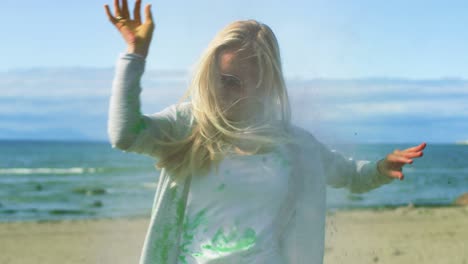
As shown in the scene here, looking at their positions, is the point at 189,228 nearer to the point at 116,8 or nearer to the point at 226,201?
the point at 226,201

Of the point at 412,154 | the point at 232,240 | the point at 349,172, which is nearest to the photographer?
the point at 232,240

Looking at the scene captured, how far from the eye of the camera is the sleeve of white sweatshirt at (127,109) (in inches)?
74.5

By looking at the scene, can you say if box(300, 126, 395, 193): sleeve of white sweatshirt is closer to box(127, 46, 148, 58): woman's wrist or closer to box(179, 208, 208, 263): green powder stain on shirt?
box(179, 208, 208, 263): green powder stain on shirt

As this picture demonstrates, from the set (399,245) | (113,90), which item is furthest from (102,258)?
(399,245)

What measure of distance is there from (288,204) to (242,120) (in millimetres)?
304

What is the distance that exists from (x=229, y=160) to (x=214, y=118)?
141 mm

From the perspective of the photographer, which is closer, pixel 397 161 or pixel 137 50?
pixel 137 50

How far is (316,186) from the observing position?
87.2 inches

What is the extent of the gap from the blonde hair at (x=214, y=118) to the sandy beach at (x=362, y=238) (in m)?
1.57

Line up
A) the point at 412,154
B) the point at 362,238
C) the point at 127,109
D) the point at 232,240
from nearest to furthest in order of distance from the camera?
1. the point at 127,109
2. the point at 232,240
3. the point at 412,154
4. the point at 362,238

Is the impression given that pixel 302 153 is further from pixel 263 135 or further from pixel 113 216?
pixel 113 216

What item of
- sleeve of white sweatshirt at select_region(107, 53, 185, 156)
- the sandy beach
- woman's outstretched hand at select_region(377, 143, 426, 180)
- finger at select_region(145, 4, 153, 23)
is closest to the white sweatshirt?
sleeve of white sweatshirt at select_region(107, 53, 185, 156)

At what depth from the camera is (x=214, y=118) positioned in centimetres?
204

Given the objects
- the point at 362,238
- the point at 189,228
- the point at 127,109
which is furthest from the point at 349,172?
the point at 362,238
